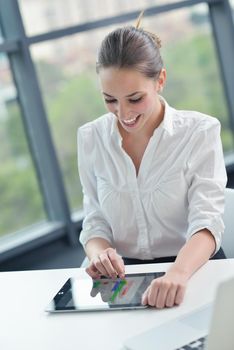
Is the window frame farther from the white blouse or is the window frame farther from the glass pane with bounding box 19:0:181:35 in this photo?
the white blouse

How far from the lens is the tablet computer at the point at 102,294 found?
5.08 feet

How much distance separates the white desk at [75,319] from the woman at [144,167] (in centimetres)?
16

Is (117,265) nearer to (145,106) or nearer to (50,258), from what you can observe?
(145,106)

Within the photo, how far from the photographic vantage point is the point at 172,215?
2029 mm

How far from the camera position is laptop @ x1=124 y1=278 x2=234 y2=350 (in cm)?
114

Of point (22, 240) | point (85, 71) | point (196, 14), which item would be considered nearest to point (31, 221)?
point (22, 240)

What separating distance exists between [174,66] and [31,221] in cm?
140

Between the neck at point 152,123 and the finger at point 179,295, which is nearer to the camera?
the finger at point 179,295

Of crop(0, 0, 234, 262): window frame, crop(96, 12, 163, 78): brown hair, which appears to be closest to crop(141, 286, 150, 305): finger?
crop(96, 12, 163, 78): brown hair

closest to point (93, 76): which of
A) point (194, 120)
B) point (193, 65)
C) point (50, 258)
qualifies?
point (193, 65)

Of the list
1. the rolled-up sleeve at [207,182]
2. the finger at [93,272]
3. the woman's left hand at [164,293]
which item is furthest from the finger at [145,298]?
the rolled-up sleeve at [207,182]

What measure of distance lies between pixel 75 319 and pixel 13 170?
2157 millimetres

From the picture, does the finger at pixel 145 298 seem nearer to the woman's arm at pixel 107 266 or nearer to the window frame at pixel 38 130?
the woman's arm at pixel 107 266

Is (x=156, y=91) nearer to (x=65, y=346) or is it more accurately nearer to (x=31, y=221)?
(x=65, y=346)
